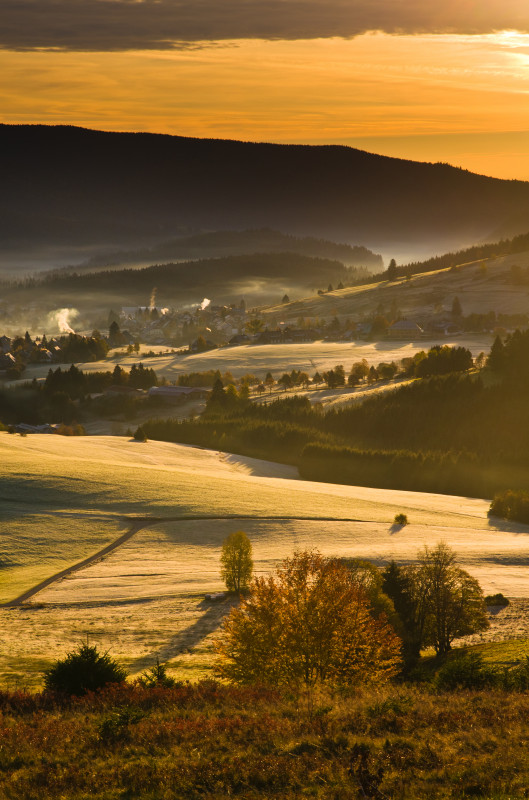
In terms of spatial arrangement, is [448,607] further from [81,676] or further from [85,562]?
[85,562]

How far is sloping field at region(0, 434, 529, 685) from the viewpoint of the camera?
176 feet

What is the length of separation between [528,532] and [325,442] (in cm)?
6998

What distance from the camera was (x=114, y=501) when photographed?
9606 centimetres

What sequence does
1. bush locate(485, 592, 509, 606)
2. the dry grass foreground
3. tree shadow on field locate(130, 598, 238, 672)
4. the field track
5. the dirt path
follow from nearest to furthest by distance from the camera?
the dry grass foreground → tree shadow on field locate(130, 598, 238, 672) → bush locate(485, 592, 509, 606) → the dirt path → the field track

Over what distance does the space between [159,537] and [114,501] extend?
14.8m

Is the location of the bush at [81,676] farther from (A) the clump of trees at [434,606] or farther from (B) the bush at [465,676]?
(A) the clump of trees at [434,606]

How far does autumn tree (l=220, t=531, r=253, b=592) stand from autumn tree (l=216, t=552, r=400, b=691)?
72.8 ft

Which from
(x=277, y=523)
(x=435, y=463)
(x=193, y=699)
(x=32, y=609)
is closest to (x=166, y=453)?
(x=435, y=463)

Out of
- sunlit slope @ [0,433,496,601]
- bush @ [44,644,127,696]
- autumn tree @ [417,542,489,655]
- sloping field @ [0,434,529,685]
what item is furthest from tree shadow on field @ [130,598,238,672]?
sunlit slope @ [0,433,496,601]

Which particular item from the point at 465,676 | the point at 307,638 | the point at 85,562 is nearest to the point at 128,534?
the point at 85,562

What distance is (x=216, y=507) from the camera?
316 feet

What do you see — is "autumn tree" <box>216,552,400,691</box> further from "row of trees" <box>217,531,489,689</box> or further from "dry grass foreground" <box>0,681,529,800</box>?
"dry grass foreground" <box>0,681,529,800</box>

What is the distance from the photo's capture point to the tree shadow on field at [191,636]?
157 feet

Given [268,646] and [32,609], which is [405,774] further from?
[32,609]
